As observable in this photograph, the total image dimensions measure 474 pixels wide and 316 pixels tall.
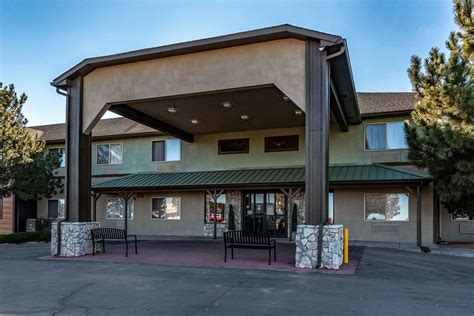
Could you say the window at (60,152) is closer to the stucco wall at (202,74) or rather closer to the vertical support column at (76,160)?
the vertical support column at (76,160)

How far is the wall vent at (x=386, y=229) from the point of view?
1683 cm

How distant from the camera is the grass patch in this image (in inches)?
742

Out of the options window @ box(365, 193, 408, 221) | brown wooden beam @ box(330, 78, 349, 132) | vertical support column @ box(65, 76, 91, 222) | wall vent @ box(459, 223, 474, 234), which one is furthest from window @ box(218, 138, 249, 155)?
wall vent @ box(459, 223, 474, 234)

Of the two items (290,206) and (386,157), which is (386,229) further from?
(290,206)

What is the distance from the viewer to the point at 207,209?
2023 centimetres

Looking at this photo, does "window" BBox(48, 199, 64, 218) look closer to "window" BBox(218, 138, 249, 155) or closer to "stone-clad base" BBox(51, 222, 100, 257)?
"window" BBox(218, 138, 249, 155)

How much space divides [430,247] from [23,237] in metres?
17.2

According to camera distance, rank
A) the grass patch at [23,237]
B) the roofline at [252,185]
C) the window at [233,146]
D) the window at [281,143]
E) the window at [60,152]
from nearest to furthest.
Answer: the roofline at [252,185] < the grass patch at [23,237] < the window at [281,143] < the window at [233,146] < the window at [60,152]

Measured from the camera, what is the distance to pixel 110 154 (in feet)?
74.5

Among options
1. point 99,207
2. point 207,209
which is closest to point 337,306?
point 207,209

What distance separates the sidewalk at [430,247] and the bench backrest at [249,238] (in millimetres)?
5759

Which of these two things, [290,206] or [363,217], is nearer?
[363,217]

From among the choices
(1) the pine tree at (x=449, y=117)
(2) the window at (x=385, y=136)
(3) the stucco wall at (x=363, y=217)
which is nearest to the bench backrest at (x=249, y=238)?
(1) the pine tree at (x=449, y=117)

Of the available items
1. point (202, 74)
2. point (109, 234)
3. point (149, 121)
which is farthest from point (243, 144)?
point (109, 234)
